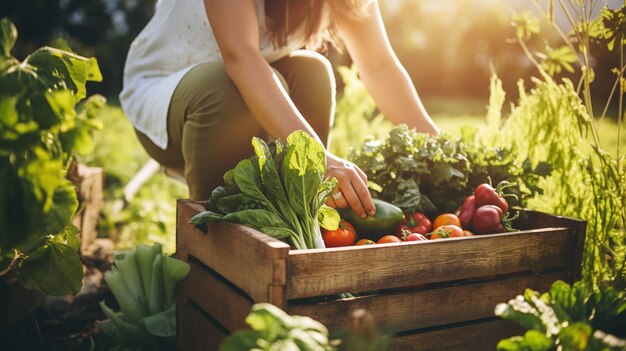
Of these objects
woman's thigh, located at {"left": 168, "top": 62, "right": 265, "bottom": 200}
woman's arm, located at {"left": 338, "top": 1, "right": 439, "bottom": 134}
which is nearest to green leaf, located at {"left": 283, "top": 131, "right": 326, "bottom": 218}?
woman's thigh, located at {"left": 168, "top": 62, "right": 265, "bottom": 200}

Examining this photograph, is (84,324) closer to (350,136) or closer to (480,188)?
(480,188)

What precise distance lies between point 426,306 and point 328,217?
385 millimetres

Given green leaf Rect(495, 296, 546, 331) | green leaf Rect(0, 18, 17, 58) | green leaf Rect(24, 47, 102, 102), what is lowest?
green leaf Rect(495, 296, 546, 331)

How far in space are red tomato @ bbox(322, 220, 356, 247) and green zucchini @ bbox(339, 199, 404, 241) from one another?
8 cm

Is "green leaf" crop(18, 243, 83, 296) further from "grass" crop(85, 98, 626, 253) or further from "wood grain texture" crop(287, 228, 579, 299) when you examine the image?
"grass" crop(85, 98, 626, 253)

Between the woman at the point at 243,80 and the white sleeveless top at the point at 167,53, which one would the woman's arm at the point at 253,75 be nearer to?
the woman at the point at 243,80

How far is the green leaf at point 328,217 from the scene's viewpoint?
1836mm

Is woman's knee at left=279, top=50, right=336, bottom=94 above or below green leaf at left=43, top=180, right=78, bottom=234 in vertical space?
above

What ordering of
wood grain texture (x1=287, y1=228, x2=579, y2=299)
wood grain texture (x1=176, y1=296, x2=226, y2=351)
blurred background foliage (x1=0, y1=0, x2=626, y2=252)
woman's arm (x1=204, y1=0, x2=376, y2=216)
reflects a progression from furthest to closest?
blurred background foliage (x1=0, y1=0, x2=626, y2=252) → woman's arm (x1=204, y1=0, x2=376, y2=216) → wood grain texture (x1=176, y1=296, x2=226, y2=351) → wood grain texture (x1=287, y1=228, x2=579, y2=299)

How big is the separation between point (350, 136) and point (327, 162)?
2622mm

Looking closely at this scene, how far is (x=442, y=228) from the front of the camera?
1.94m

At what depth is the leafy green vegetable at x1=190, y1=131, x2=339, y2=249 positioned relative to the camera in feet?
5.54

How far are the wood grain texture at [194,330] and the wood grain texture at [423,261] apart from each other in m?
0.40

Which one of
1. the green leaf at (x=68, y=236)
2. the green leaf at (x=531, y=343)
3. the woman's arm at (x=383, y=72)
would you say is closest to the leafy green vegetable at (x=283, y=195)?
the green leaf at (x=68, y=236)
